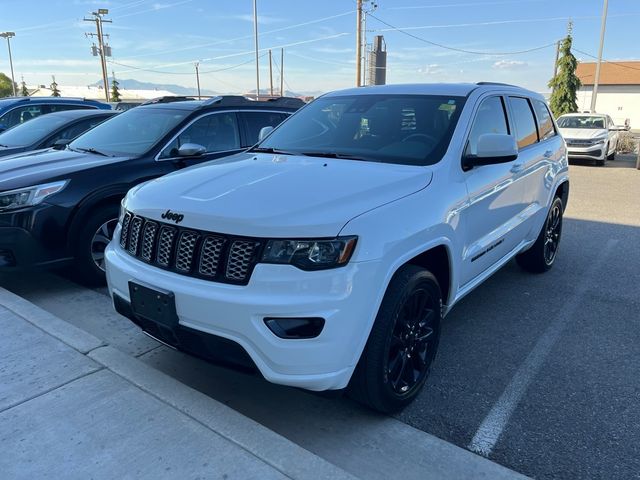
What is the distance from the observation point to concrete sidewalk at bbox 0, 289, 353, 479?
7.55 ft

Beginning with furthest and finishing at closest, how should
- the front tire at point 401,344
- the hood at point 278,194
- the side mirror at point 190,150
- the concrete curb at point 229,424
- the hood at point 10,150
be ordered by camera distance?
the hood at point 10,150
the side mirror at point 190,150
the front tire at point 401,344
the hood at point 278,194
the concrete curb at point 229,424

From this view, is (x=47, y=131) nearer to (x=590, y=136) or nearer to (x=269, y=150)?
(x=269, y=150)

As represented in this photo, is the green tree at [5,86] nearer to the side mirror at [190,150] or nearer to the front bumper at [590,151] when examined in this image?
the front bumper at [590,151]

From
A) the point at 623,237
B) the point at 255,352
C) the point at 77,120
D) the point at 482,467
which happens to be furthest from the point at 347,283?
the point at 77,120

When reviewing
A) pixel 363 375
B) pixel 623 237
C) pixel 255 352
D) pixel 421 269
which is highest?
pixel 421 269

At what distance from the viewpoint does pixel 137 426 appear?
259 centimetres

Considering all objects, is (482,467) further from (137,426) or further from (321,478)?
(137,426)

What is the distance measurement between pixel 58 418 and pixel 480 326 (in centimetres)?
307

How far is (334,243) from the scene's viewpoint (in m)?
2.41

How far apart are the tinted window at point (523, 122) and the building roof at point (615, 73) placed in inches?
2267

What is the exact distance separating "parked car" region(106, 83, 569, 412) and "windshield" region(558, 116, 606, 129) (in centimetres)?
1442

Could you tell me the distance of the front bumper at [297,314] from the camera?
7.72 ft

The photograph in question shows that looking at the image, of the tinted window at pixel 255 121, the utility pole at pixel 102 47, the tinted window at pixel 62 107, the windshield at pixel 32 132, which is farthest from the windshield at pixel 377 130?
the utility pole at pixel 102 47

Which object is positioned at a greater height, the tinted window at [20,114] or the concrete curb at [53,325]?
the tinted window at [20,114]
